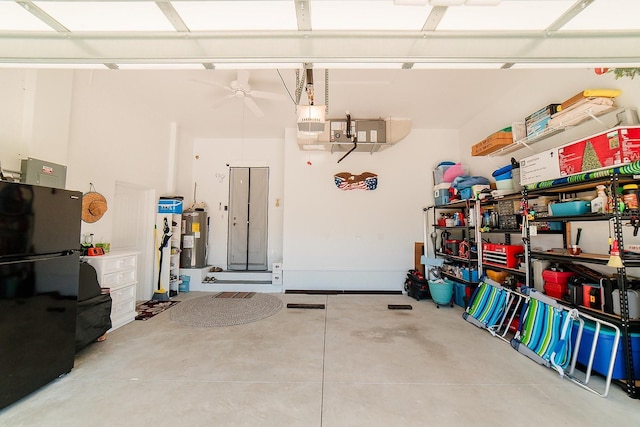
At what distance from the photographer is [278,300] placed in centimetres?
491

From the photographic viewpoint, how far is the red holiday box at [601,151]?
7.27 ft

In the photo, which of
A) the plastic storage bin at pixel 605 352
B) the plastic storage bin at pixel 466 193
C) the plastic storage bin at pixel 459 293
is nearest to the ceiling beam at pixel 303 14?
the plastic storage bin at pixel 605 352

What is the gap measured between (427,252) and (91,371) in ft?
18.2

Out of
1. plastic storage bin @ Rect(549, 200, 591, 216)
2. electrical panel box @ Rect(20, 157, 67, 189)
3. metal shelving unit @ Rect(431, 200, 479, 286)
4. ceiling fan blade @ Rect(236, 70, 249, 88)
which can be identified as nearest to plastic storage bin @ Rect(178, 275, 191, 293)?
electrical panel box @ Rect(20, 157, 67, 189)

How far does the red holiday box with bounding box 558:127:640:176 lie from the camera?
2.21 metres

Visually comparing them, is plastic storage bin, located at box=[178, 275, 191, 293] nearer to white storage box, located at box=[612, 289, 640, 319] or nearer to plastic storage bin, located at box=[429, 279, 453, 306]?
plastic storage bin, located at box=[429, 279, 453, 306]

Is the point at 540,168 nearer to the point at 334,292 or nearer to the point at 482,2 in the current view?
the point at 482,2

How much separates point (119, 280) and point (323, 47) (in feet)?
13.4

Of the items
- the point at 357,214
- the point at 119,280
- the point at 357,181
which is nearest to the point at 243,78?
the point at 357,181

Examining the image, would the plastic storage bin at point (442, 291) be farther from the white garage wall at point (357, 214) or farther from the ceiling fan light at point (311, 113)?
the ceiling fan light at point (311, 113)

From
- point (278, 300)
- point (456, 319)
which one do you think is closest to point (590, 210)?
point (456, 319)

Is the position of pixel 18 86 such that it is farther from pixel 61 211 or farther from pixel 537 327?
pixel 537 327

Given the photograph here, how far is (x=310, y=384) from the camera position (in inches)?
89.8

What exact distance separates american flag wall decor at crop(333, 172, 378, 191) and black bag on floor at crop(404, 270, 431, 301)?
2.06 meters
